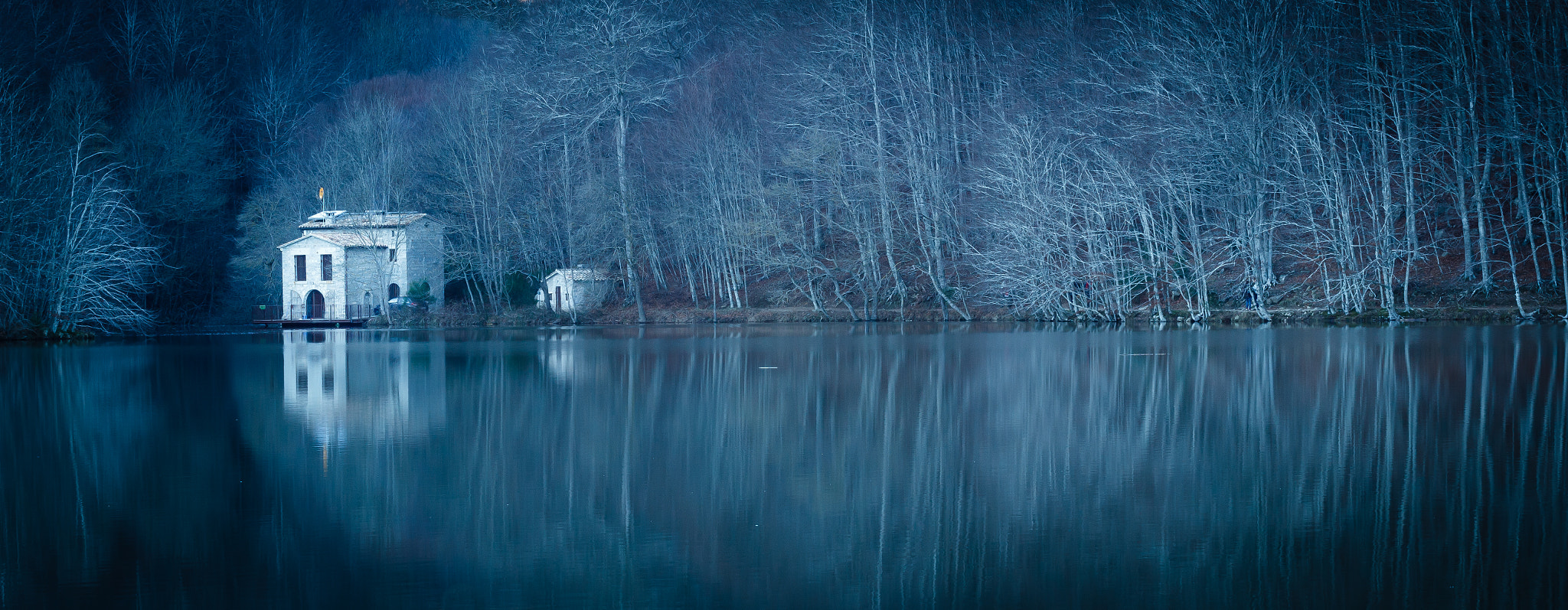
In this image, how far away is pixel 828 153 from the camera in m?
44.7

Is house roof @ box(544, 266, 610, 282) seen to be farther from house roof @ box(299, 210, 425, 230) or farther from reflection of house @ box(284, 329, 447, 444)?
reflection of house @ box(284, 329, 447, 444)

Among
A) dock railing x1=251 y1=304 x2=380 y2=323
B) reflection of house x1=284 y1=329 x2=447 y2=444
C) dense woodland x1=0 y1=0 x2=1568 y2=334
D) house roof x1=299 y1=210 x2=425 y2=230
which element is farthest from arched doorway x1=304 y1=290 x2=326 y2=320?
reflection of house x1=284 y1=329 x2=447 y2=444

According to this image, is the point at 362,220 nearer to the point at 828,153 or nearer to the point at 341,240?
the point at 341,240

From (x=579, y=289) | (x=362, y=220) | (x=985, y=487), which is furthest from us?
(x=362, y=220)

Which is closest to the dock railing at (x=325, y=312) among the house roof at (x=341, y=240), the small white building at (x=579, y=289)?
the house roof at (x=341, y=240)

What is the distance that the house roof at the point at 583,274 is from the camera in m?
47.6

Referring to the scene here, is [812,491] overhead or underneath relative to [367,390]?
underneath

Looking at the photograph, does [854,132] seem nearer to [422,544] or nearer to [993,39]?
[993,39]

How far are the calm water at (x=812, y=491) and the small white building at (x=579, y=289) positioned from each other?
97.7ft

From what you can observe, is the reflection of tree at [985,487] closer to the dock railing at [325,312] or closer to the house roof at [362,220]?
the house roof at [362,220]

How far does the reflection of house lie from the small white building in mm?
16674

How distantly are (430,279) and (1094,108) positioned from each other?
29940mm

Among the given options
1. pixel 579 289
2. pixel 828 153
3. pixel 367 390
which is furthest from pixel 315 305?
pixel 367 390

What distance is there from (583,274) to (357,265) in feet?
37.3
